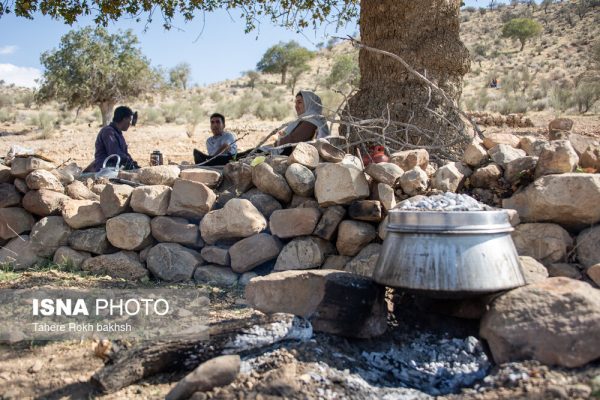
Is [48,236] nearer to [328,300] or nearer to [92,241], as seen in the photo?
[92,241]

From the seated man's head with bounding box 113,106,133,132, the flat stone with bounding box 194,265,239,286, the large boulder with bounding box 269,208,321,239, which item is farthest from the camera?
the seated man's head with bounding box 113,106,133,132

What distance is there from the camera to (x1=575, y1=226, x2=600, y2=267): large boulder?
3730 millimetres

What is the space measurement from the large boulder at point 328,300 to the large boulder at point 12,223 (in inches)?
118

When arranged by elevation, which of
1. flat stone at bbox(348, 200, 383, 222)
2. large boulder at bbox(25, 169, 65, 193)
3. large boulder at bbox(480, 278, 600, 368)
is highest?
large boulder at bbox(25, 169, 65, 193)

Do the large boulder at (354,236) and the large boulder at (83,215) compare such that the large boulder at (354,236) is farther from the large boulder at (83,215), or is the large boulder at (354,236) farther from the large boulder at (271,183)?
the large boulder at (83,215)

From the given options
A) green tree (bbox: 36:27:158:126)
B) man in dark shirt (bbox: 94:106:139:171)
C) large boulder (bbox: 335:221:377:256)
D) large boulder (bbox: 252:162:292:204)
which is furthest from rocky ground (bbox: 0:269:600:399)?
green tree (bbox: 36:27:158:126)

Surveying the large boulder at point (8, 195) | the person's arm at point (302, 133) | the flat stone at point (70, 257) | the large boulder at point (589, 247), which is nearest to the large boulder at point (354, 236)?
the large boulder at point (589, 247)

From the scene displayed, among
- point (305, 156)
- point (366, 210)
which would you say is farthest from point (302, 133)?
point (366, 210)

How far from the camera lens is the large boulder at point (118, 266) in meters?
4.87

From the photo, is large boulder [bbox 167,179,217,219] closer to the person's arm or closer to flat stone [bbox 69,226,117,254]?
flat stone [bbox 69,226,117,254]

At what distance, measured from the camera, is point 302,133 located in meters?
5.96

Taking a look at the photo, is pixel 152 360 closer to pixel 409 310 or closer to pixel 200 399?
pixel 200 399

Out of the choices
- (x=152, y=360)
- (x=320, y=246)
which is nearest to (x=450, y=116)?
(x=320, y=246)

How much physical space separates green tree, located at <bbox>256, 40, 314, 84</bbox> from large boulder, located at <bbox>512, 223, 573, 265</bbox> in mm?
30318
